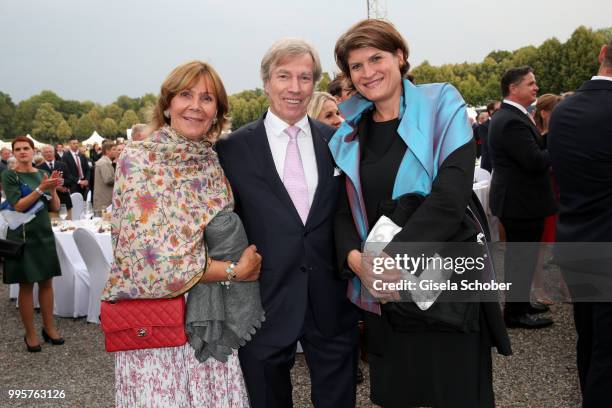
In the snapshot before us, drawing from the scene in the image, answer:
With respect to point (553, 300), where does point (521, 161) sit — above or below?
above

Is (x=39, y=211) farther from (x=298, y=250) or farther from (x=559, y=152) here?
(x=559, y=152)

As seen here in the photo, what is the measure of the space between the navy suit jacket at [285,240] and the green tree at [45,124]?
101 meters

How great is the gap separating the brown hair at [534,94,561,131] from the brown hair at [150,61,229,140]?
4295 millimetres

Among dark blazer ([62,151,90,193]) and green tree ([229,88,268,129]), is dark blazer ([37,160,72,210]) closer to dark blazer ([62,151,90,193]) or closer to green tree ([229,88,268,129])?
dark blazer ([62,151,90,193])

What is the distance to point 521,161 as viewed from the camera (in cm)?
416

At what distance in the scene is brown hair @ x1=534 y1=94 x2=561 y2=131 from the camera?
534 centimetres

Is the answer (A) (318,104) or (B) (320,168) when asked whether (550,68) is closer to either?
(A) (318,104)

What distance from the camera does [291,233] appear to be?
2.11 m

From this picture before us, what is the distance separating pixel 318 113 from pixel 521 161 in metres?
1.78

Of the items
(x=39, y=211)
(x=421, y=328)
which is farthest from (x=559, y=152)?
(x=39, y=211)

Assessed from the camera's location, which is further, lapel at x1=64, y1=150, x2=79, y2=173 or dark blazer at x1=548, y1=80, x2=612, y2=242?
lapel at x1=64, y1=150, x2=79, y2=173

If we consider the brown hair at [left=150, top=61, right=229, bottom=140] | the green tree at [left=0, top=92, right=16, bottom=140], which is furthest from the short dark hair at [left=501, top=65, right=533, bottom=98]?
the green tree at [left=0, top=92, right=16, bottom=140]

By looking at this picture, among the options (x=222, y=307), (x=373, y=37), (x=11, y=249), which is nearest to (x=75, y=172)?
(x=11, y=249)

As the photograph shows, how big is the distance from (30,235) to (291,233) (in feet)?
11.3
